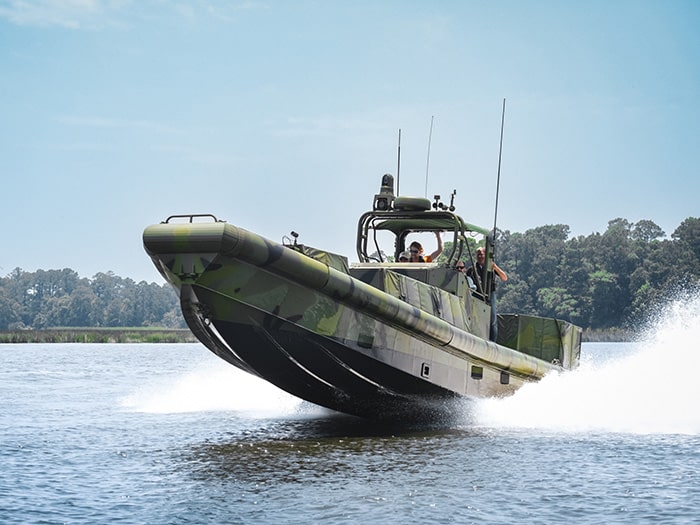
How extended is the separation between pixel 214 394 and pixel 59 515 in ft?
38.5

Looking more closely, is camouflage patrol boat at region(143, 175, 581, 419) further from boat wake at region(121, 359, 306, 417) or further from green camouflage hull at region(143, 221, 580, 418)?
boat wake at region(121, 359, 306, 417)

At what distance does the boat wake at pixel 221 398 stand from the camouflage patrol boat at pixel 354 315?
330cm

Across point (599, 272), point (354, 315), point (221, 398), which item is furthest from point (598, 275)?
point (354, 315)

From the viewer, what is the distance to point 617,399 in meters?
18.9

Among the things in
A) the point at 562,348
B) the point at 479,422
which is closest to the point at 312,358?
the point at 479,422

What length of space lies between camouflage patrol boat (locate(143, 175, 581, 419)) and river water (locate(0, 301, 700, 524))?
1.84 feet

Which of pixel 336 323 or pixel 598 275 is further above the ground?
pixel 598 275

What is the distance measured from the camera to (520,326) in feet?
60.5

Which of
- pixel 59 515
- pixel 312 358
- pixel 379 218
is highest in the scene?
pixel 379 218

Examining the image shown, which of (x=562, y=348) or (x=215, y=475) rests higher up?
(x=562, y=348)

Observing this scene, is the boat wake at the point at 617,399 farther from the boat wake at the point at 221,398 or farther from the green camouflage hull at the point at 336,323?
the boat wake at the point at 221,398

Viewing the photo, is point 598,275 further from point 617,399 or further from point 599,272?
point 617,399

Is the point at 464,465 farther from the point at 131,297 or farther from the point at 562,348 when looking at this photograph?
the point at 131,297

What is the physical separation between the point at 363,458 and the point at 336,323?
5.34 ft
